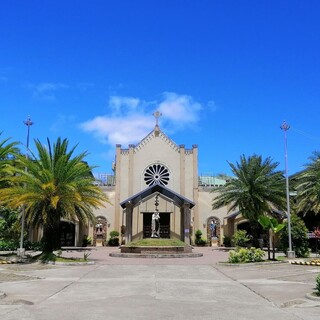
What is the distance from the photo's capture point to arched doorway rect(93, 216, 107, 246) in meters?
45.8

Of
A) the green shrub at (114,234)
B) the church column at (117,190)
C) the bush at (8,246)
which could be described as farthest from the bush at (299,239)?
the church column at (117,190)

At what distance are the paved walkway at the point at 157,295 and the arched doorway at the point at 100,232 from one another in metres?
26.8

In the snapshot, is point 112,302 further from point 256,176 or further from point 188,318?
point 256,176

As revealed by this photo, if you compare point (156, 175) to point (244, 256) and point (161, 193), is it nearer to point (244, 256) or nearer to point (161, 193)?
point (161, 193)

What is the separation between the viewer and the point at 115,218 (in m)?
46.8

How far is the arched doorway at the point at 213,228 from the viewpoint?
46.8m

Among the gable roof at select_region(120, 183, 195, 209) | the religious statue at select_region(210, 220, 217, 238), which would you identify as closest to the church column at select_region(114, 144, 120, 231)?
the gable roof at select_region(120, 183, 195, 209)

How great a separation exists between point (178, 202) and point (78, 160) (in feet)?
65.7

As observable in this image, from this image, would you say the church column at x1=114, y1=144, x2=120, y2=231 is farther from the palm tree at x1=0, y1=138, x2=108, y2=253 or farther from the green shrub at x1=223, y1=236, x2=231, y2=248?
the palm tree at x1=0, y1=138, x2=108, y2=253

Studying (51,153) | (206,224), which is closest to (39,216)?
Result: (51,153)

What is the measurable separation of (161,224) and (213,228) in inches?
283

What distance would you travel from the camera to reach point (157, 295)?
11.9 meters

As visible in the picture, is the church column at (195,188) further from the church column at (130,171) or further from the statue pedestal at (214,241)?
the church column at (130,171)

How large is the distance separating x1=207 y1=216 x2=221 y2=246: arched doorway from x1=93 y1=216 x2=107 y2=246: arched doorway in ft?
38.0
